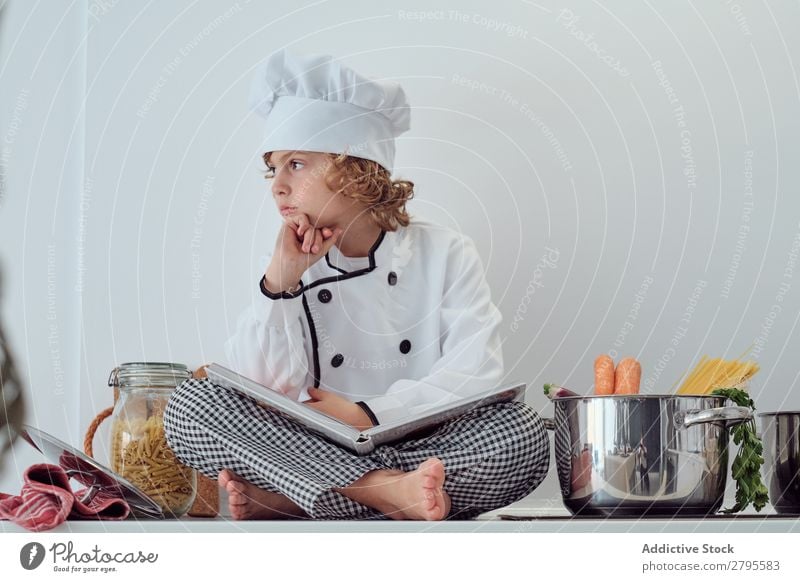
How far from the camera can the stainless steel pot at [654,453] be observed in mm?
898

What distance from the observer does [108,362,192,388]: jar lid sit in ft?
3.32

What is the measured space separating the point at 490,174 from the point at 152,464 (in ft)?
1.91

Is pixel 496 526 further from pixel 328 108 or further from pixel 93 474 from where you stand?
pixel 328 108

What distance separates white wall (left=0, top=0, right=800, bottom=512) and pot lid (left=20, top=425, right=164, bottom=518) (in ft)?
1.24

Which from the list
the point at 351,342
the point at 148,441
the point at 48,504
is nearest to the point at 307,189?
the point at 351,342

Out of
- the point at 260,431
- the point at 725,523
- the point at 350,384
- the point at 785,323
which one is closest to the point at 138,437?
the point at 260,431

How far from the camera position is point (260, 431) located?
947 mm

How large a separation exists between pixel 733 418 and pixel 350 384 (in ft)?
1.53

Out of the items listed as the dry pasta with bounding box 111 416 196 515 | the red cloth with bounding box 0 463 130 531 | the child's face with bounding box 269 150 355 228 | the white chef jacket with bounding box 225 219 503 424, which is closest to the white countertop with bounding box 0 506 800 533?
the red cloth with bounding box 0 463 130 531

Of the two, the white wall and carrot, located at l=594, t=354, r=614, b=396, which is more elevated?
the white wall

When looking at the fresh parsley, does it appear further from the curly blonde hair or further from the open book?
the curly blonde hair

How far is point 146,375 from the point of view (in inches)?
39.9
